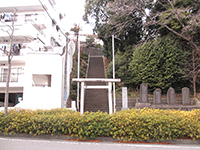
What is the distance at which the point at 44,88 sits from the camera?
1533cm

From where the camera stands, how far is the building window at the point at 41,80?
53.3ft

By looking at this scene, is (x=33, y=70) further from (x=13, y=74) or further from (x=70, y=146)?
(x=70, y=146)

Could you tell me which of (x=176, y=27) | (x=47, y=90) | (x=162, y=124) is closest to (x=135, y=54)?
(x=176, y=27)

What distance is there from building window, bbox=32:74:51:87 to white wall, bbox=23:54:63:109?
2.58 ft

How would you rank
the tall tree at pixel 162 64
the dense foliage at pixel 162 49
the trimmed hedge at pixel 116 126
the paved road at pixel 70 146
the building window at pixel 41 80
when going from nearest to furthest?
1. the paved road at pixel 70 146
2. the trimmed hedge at pixel 116 126
3. the dense foliage at pixel 162 49
4. the tall tree at pixel 162 64
5. the building window at pixel 41 80

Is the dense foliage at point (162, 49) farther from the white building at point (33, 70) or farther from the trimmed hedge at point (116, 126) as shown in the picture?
the trimmed hedge at point (116, 126)

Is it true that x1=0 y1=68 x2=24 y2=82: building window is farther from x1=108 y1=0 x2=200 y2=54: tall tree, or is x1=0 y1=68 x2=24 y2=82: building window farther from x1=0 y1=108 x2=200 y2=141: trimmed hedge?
x1=0 y1=108 x2=200 y2=141: trimmed hedge

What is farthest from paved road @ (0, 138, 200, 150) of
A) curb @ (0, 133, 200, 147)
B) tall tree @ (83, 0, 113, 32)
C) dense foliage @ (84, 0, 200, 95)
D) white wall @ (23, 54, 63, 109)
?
tall tree @ (83, 0, 113, 32)

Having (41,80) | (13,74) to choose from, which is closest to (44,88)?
(41,80)

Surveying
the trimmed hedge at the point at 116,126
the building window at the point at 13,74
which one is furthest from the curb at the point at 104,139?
the building window at the point at 13,74

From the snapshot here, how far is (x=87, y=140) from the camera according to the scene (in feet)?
20.5

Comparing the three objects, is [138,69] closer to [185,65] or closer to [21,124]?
[185,65]

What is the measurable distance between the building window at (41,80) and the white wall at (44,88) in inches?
30.9

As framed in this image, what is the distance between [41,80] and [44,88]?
1.78 m
